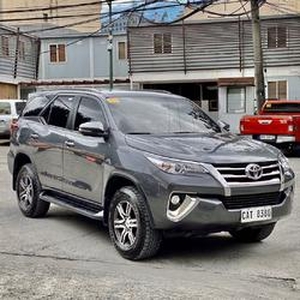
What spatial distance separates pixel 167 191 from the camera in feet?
20.1

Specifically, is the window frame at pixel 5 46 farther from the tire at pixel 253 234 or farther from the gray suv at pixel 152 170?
the tire at pixel 253 234

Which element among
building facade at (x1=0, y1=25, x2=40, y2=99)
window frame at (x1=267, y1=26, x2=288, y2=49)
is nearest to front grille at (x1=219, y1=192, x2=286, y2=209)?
window frame at (x1=267, y1=26, x2=288, y2=49)

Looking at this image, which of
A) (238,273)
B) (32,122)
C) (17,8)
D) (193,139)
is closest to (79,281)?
(238,273)

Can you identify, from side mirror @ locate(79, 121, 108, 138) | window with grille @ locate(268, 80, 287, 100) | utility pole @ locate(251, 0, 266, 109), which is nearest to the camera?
side mirror @ locate(79, 121, 108, 138)

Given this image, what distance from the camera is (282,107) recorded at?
70.9ft

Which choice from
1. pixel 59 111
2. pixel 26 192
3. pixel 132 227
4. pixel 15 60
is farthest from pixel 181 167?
pixel 15 60

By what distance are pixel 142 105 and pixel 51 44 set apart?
34500 mm

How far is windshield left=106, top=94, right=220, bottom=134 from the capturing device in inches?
286

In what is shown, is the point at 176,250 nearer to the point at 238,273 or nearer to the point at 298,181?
the point at 238,273

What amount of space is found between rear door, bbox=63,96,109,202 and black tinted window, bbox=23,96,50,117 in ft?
4.07

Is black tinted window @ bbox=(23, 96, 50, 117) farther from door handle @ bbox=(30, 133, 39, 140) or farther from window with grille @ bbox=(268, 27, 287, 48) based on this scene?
window with grille @ bbox=(268, 27, 287, 48)

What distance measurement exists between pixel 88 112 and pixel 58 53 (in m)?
33.9

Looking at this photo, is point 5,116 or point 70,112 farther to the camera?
point 5,116

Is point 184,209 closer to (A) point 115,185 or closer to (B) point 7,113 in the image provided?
(A) point 115,185
